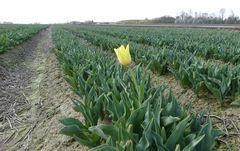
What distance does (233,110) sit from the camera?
3.41 meters

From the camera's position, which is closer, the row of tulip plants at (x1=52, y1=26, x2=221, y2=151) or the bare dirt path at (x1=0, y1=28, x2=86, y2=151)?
the row of tulip plants at (x1=52, y1=26, x2=221, y2=151)

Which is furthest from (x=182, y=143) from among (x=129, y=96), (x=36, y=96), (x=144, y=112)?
(x=36, y=96)

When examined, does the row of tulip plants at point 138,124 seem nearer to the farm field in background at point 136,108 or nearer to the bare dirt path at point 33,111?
the farm field in background at point 136,108

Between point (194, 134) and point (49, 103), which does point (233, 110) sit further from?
point (49, 103)

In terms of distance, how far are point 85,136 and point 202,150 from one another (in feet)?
3.34

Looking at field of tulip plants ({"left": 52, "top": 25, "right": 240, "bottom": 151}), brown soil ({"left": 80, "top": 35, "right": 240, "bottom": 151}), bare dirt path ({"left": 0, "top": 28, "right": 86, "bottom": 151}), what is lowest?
bare dirt path ({"left": 0, "top": 28, "right": 86, "bottom": 151})

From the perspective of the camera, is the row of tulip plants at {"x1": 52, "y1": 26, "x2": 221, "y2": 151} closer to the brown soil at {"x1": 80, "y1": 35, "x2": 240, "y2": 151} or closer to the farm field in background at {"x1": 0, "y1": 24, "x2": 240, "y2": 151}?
the farm field in background at {"x1": 0, "y1": 24, "x2": 240, "y2": 151}

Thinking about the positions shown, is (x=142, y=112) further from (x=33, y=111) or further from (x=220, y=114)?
(x=33, y=111)

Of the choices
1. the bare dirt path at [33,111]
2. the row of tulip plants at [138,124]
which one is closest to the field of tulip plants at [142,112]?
the row of tulip plants at [138,124]

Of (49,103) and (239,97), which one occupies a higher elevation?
(239,97)

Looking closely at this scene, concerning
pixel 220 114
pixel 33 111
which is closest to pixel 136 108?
pixel 220 114

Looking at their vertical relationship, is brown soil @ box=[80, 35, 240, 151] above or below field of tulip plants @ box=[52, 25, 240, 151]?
below

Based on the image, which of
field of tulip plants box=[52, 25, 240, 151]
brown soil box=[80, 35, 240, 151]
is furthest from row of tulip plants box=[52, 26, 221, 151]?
brown soil box=[80, 35, 240, 151]

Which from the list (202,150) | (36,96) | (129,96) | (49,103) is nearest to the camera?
(202,150)
